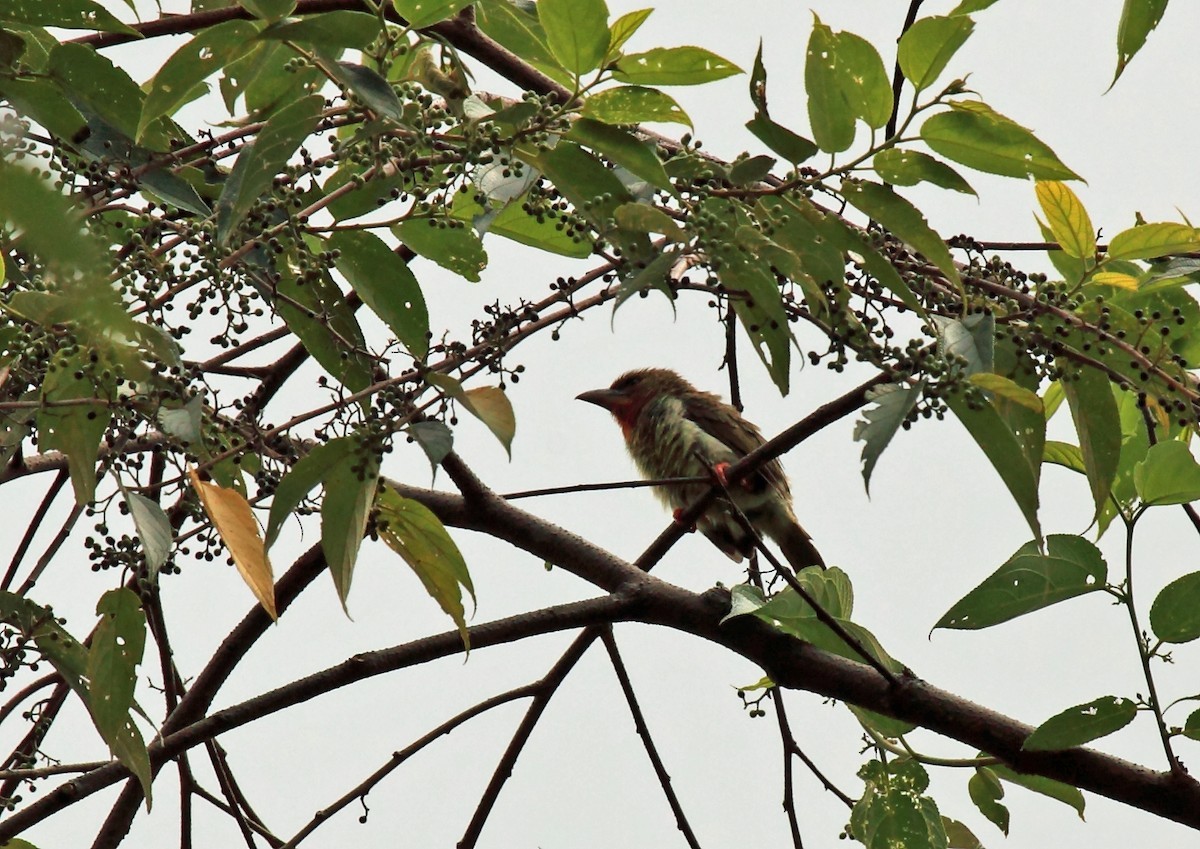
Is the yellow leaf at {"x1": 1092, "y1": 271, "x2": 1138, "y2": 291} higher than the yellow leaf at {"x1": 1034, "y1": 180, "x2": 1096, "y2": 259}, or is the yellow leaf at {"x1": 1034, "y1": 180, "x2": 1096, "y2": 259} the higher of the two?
the yellow leaf at {"x1": 1034, "y1": 180, "x2": 1096, "y2": 259}

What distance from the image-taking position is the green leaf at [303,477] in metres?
1.55

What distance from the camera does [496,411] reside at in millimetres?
1614

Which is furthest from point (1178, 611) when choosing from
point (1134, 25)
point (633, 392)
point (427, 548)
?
point (633, 392)

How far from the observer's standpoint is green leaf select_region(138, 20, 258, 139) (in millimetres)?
1392

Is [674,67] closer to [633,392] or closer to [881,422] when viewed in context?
[881,422]

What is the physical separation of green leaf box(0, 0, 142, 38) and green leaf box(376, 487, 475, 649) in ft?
2.35

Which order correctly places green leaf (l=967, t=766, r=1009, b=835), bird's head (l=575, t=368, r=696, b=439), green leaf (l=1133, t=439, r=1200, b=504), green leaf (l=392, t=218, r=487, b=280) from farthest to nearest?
bird's head (l=575, t=368, r=696, b=439), green leaf (l=967, t=766, r=1009, b=835), green leaf (l=1133, t=439, r=1200, b=504), green leaf (l=392, t=218, r=487, b=280)

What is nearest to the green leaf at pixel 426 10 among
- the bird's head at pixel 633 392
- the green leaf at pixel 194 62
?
the green leaf at pixel 194 62

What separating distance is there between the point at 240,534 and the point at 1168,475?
140 cm

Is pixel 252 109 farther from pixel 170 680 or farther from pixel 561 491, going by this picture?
pixel 170 680

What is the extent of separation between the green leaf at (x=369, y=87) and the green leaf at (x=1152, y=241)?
41.2 inches

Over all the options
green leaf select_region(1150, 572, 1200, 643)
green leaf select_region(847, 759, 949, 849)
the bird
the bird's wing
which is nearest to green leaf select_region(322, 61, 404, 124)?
green leaf select_region(1150, 572, 1200, 643)

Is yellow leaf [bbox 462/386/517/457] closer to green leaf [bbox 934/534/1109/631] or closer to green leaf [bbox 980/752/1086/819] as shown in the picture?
green leaf [bbox 934/534/1109/631]

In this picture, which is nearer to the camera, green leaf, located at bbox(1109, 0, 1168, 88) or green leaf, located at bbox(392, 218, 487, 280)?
green leaf, located at bbox(1109, 0, 1168, 88)
